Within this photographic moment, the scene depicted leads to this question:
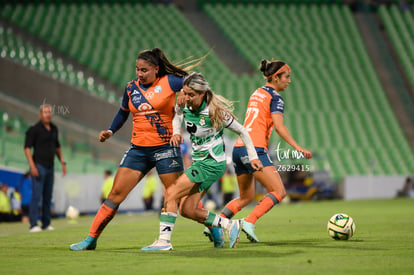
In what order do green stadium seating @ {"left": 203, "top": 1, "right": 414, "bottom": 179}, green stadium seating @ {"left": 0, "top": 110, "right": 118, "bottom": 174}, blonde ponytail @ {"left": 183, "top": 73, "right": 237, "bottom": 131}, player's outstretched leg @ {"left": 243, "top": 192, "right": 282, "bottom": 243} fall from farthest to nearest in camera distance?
green stadium seating @ {"left": 203, "top": 1, "right": 414, "bottom": 179}
green stadium seating @ {"left": 0, "top": 110, "right": 118, "bottom": 174}
player's outstretched leg @ {"left": 243, "top": 192, "right": 282, "bottom": 243}
blonde ponytail @ {"left": 183, "top": 73, "right": 237, "bottom": 131}

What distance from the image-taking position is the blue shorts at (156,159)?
24.7ft

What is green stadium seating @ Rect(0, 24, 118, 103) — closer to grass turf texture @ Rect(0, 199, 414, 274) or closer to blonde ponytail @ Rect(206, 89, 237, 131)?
grass turf texture @ Rect(0, 199, 414, 274)

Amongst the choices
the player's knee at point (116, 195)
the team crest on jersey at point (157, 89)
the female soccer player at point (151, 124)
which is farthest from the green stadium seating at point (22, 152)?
the team crest on jersey at point (157, 89)

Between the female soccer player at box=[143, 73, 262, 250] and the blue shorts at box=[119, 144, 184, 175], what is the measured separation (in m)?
0.16

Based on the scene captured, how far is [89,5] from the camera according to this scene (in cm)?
3356

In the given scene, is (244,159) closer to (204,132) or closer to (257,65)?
(204,132)

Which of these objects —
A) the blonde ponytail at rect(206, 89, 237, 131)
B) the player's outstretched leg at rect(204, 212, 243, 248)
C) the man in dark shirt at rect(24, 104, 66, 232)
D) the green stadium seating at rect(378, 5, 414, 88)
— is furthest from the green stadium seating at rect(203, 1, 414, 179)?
the blonde ponytail at rect(206, 89, 237, 131)

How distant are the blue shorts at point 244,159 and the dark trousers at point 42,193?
477 centimetres

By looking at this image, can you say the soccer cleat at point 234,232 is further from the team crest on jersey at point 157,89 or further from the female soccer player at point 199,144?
the team crest on jersey at point 157,89

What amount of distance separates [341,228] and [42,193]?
571 centimetres

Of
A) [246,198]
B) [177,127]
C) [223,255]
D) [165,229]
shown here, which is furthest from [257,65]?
[223,255]

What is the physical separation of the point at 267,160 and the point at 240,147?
359 millimetres

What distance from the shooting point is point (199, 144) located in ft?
24.1

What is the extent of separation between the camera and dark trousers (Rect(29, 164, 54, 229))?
11938mm
